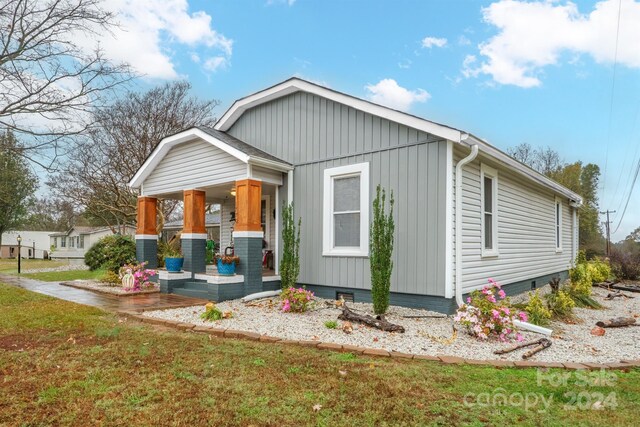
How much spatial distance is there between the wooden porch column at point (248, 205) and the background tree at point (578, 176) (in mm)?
29252

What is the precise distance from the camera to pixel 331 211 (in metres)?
7.91

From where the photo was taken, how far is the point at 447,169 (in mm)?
6477

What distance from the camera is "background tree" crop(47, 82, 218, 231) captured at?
1806 cm

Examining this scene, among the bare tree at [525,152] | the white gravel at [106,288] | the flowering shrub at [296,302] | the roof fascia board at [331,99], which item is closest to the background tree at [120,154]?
the white gravel at [106,288]

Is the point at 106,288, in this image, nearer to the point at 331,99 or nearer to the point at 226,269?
the point at 226,269

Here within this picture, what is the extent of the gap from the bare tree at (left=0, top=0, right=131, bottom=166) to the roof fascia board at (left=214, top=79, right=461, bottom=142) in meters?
3.34

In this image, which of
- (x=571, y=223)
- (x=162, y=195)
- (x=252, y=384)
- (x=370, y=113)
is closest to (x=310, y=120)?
(x=370, y=113)

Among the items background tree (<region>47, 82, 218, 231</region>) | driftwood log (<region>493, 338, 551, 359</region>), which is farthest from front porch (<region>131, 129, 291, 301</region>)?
background tree (<region>47, 82, 218, 231</region>)

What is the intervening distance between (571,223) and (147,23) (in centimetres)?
1639

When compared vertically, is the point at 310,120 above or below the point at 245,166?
above

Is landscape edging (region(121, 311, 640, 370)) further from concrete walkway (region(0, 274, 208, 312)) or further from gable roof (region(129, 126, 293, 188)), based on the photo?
gable roof (region(129, 126, 293, 188))

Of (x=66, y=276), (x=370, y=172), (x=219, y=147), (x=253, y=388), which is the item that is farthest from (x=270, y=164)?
(x=66, y=276)

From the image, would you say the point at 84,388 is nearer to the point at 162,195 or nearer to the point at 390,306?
the point at 390,306

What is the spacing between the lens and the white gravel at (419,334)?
457 cm
